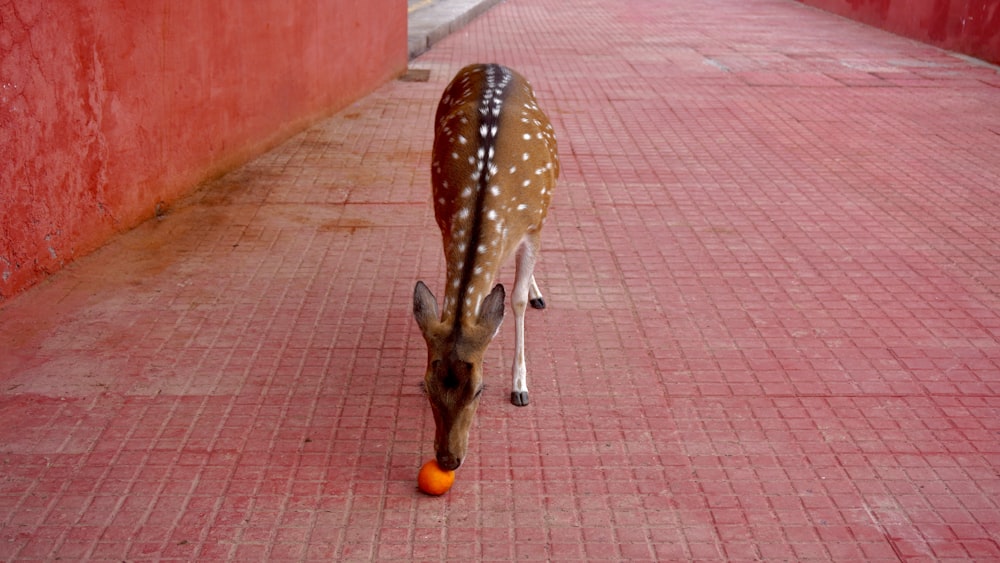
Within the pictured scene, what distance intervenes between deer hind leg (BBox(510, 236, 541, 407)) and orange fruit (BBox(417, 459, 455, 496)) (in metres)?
0.91

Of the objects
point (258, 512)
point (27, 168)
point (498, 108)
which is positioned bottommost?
point (258, 512)

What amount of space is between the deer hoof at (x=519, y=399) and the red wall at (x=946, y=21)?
1319cm

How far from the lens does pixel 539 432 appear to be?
4.98 metres

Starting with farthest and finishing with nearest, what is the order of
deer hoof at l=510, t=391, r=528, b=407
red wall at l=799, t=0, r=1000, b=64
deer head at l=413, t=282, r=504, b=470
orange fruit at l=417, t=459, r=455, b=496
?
red wall at l=799, t=0, r=1000, b=64 → deer hoof at l=510, t=391, r=528, b=407 → orange fruit at l=417, t=459, r=455, b=496 → deer head at l=413, t=282, r=504, b=470

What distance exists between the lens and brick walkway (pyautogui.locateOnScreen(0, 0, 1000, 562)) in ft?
13.9

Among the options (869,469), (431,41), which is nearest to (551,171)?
(869,469)

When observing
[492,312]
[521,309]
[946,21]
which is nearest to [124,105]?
[521,309]

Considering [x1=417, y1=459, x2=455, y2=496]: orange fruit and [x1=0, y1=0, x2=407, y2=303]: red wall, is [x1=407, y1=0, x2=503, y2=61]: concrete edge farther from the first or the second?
[x1=417, y1=459, x2=455, y2=496]: orange fruit

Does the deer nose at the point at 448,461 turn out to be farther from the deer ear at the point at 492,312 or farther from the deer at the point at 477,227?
the deer ear at the point at 492,312

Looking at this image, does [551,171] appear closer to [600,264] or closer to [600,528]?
[600,264]

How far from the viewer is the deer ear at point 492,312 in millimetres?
4266

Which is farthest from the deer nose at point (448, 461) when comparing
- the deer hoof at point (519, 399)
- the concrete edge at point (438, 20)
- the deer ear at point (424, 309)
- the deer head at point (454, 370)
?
the concrete edge at point (438, 20)

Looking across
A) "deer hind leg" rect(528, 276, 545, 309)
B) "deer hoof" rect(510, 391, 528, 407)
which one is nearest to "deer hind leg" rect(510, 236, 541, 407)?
"deer hoof" rect(510, 391, 528, 407)

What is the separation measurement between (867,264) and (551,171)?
2.89m
